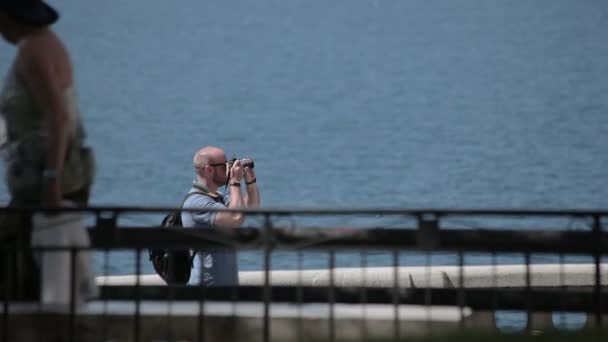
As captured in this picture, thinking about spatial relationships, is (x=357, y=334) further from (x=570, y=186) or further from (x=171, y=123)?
(x=171, y=123)

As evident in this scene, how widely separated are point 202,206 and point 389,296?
3.77 feet

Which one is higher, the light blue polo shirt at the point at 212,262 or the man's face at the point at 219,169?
the man's face at the point at 219,169

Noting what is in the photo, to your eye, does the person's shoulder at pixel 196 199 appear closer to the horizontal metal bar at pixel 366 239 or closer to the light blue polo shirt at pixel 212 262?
the light blue polo shirt at pixel 212 262

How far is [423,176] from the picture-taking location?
33.5m

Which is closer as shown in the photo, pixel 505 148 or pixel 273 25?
pixel 505 148

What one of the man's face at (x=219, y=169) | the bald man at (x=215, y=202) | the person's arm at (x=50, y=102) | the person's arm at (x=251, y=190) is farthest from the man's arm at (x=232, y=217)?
the person's arm at (x=50, y=102)

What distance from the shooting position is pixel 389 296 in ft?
16.3

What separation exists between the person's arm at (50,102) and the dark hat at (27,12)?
73mm

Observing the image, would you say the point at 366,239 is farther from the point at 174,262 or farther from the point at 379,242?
the point at 174,262

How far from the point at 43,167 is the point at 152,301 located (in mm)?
704

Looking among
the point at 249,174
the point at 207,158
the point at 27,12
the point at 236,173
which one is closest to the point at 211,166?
the point at 207,158

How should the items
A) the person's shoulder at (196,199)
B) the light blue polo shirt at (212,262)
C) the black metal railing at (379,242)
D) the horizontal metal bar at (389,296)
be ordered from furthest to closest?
the person's shoulder at (196,199)
the light blue polo shirt at (212,262)
the horizontal metal bar at (389,296)
the black metal railing at (379,242)

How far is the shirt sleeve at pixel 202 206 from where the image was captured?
5.68 metres

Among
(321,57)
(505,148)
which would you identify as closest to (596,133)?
(505,148)
